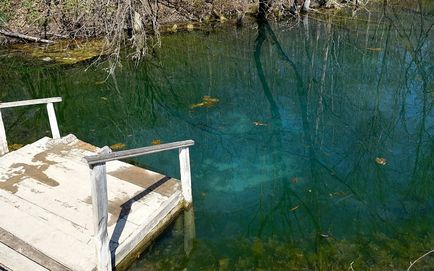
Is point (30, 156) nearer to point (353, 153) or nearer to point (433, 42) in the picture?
point (353, 153)

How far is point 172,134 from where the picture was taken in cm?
792

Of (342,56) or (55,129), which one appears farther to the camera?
(342,56)

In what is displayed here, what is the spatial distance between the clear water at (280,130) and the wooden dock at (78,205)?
38cm

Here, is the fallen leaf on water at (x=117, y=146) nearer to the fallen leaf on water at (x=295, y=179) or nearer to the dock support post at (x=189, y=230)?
the dock support post at (x=189, y=230)

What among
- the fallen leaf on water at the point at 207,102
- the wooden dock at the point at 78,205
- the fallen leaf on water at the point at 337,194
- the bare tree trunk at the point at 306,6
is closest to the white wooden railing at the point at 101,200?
the wooden dock at the point at 78,205

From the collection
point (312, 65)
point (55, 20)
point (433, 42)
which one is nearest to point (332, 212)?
point (312, 65)

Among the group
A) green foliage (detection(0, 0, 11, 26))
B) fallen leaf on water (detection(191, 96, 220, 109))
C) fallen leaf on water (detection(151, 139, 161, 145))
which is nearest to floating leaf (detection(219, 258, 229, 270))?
fallen leaf on water (detection(151, 139, 161, 145))

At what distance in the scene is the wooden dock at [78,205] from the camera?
13.3ft

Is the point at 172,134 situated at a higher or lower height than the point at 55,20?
lower

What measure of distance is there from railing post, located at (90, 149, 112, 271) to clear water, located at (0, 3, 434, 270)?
642mm

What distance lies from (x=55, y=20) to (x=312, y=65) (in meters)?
8.54

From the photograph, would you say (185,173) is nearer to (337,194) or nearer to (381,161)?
(337,194)

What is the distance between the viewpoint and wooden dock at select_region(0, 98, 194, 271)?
13.3ft

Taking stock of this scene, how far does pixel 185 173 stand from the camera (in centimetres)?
529
